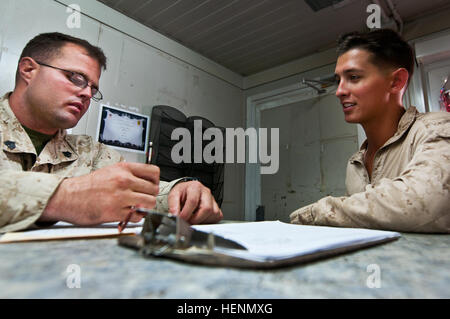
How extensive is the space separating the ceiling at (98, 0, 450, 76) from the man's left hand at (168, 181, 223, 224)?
1946 millimetres

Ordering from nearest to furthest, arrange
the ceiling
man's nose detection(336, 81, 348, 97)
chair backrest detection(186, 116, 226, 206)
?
man's nose detection(336, 81, 348, 97) → the ceiling → chair backrest detection(186, 116, 226, 206)

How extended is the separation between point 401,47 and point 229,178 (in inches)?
81.8

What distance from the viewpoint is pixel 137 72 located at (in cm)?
236

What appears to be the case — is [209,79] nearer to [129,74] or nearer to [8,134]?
[129,74]

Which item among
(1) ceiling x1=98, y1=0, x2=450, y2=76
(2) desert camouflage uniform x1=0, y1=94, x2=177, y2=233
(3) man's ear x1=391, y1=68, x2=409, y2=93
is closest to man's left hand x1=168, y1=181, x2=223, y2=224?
(2) desert camouflage uniform x1=0, y1=94, x2=177, y2=233

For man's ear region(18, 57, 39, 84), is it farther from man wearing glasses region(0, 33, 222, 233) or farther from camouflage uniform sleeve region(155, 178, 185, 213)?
camouflage uniform sleeve region(155, 178, 185, 213)

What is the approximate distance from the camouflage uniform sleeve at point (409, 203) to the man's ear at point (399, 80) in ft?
1.93

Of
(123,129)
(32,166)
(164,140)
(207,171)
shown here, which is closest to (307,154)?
(207,171)

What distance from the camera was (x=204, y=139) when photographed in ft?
8.69

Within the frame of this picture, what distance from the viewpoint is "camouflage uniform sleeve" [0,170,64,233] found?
520mm

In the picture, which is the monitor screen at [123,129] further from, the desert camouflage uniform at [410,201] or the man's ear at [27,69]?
the desert camouflage uniform at [410,201]

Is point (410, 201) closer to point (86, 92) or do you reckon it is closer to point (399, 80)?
point (399, 80)
